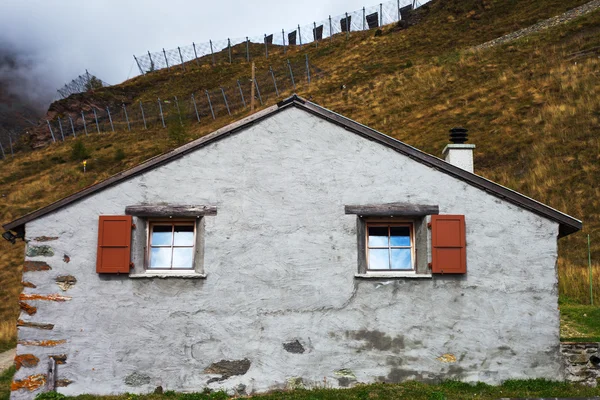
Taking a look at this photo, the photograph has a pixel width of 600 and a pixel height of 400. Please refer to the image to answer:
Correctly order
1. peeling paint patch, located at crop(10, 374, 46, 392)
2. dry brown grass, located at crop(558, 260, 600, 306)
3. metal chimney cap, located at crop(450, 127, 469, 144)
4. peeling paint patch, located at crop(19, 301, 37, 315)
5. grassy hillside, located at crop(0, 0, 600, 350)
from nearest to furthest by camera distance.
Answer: peeling paint patch, located at crop(10, 374, 46, 392) < peeling paint patch, located at crop(19, 301, 37, 315) < metal chimney cap, located at crop(450, 127, 469, 144) < dry brown grass, located at crop(558, 260, 600, 306) < grassy hillside, located at crop(0, 0, 600, 350)

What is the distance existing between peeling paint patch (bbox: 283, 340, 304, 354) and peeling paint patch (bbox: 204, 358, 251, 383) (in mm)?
680

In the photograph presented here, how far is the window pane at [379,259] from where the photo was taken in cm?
1187

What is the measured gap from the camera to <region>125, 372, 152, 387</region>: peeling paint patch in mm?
11227

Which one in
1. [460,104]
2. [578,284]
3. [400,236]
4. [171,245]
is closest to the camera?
[171,245]

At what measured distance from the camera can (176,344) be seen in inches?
446

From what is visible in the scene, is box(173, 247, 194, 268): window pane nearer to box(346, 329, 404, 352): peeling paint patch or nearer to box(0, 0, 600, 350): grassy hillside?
box(346, 329, 404, 352): peeling paint patch

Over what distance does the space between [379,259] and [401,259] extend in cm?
39

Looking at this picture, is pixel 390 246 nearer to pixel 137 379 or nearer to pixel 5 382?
pixel 137 379

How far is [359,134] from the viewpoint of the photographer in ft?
39.5

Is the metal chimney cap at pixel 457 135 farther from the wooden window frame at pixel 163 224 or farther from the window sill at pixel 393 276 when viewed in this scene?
the wooden window frame at pixel 163 224

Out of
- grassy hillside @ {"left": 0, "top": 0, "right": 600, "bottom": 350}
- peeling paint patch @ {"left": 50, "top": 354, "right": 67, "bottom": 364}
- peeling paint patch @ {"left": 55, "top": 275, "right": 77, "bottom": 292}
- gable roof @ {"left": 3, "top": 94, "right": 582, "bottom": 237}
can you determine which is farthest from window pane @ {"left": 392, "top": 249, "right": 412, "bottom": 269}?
grassy hillside @ {"left": 0, "top": 0, "right": 600, "bottom": 350}

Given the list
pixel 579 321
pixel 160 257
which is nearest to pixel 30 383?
pixel 160 257

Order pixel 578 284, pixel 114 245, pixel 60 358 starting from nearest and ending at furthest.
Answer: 1. pixel 60 358
2. pixel 114 245
3. pixel 578 284

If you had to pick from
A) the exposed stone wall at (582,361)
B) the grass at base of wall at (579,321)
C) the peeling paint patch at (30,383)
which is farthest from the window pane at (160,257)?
the grass at base of wall at (579,321)
